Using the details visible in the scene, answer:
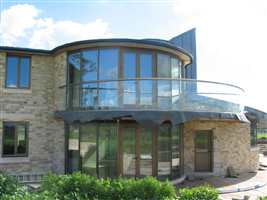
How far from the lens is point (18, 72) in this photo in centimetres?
1440

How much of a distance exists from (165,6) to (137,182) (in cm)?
885

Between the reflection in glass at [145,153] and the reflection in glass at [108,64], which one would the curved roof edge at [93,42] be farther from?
the reflection in glass at [145,153]

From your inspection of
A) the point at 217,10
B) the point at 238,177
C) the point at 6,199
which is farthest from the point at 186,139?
the point at 6,199

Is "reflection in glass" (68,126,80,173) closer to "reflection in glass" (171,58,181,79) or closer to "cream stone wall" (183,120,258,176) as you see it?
"reflection in glass" (171,58,181,79)

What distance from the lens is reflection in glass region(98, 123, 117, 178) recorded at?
40.8 feet

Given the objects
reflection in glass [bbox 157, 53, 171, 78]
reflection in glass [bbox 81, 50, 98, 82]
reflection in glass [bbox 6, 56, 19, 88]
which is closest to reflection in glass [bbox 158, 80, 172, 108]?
reflection in glass [bbox 157, 53, 171, 78]

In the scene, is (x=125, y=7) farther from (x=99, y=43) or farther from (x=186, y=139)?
(x=186, y=139)

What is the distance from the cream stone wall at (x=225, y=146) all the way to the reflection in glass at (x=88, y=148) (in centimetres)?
463

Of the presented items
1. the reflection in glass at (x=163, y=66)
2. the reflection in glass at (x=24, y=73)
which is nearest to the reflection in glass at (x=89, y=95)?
the reflection in glass at (x=163, y=66)

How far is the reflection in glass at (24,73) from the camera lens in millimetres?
14411

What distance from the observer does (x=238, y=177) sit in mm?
14953

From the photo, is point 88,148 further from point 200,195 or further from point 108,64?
point 200,195

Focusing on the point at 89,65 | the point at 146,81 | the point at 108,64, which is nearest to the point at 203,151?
the point at 146,81

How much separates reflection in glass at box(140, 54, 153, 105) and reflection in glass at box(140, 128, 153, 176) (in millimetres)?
1205
